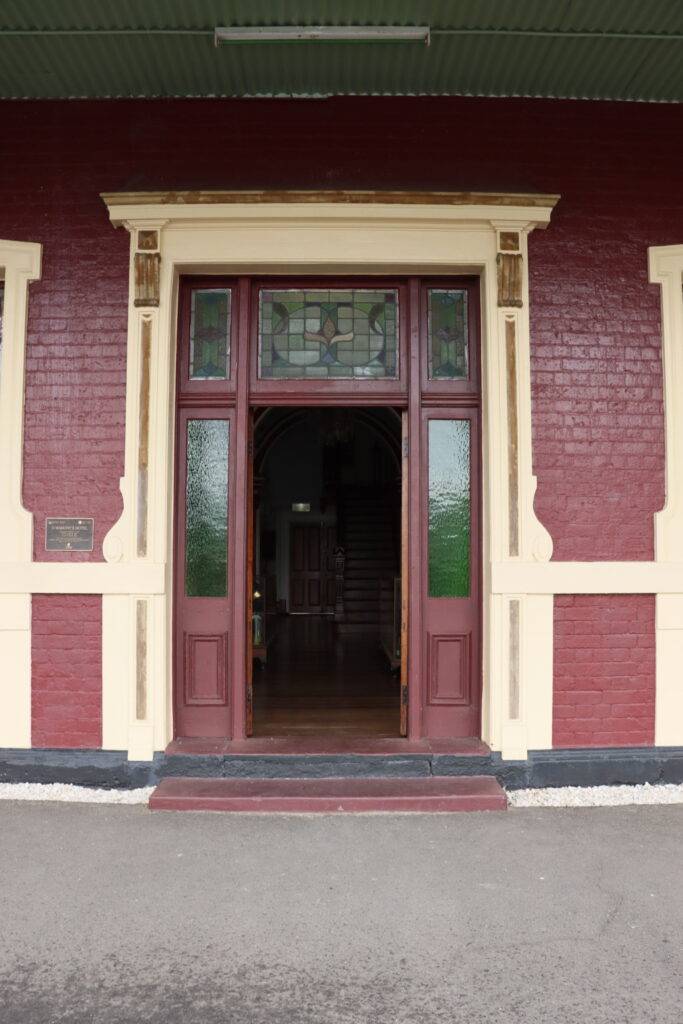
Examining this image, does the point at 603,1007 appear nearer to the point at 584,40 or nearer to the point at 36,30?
the point at 584,40

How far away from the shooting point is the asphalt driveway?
267 cm

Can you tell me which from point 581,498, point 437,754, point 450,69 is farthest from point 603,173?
A: point 437,754

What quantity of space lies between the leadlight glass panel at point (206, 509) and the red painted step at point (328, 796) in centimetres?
131

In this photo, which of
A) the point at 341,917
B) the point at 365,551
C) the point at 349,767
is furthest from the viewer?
the point at 365,551

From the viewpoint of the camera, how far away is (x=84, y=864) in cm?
Result: 378

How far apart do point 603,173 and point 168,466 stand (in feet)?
11.9

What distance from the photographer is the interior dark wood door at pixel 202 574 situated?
5.15m

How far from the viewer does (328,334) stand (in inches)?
206

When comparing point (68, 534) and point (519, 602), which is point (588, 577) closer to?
point (519, 602)

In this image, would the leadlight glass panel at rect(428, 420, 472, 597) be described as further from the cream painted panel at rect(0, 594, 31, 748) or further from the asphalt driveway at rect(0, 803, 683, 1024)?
the cream painted panel at rect(0, 594, 31, 748)

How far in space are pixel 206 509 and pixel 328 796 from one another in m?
2.09

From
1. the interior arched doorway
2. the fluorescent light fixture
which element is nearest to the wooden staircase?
the interior arched doorway

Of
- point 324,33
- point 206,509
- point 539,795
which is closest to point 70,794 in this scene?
point 206,509

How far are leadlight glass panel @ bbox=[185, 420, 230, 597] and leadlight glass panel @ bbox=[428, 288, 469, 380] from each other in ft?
5.15
